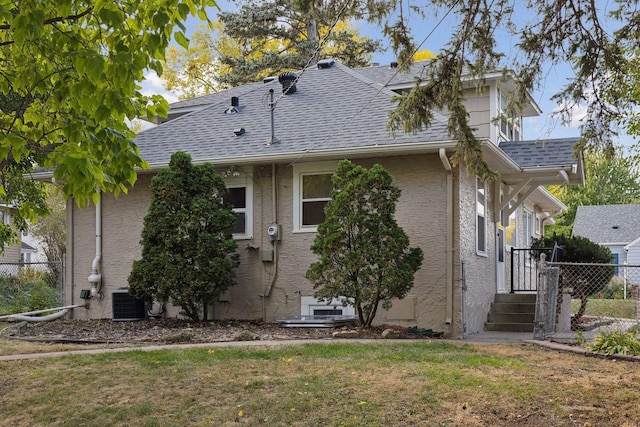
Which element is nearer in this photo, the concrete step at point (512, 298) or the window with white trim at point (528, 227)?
the concrete step at point (512, 298)

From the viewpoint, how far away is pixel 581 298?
13594 millimetres

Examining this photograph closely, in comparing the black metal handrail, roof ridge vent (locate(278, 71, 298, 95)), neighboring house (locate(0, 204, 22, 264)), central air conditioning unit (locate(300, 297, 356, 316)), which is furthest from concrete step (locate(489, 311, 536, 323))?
neighboring house (locate(0, 204, 22, 264))

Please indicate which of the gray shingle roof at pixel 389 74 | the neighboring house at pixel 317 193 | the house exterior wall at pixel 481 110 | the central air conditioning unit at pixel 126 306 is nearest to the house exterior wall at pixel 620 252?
the neighboring house at pixel 317 193

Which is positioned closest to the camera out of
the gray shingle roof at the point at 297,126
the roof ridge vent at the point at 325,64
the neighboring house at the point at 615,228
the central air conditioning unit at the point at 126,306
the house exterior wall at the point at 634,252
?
the gray shingle roof at the point at 297,126

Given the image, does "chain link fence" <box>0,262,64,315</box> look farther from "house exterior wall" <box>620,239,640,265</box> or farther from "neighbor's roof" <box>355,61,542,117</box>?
"house exterior wall" <box>620,239,640,265</box>

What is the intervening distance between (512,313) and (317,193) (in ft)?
15.0

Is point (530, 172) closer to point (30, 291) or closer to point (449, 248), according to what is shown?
point (449, 248)

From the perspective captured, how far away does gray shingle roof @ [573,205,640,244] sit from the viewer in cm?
3738

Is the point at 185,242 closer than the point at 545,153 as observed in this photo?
Yes

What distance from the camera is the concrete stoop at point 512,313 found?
13.2m

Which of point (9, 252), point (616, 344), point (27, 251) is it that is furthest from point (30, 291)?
point (27, 251)

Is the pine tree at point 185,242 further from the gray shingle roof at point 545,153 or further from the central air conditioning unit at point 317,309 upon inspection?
the gray shingle roof at point 545,153

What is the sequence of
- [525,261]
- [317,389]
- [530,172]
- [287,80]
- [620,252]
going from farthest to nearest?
[620,252]
[525,261]
[287,80]
[530,172]
[317,389]

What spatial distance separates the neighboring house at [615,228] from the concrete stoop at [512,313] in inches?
941
